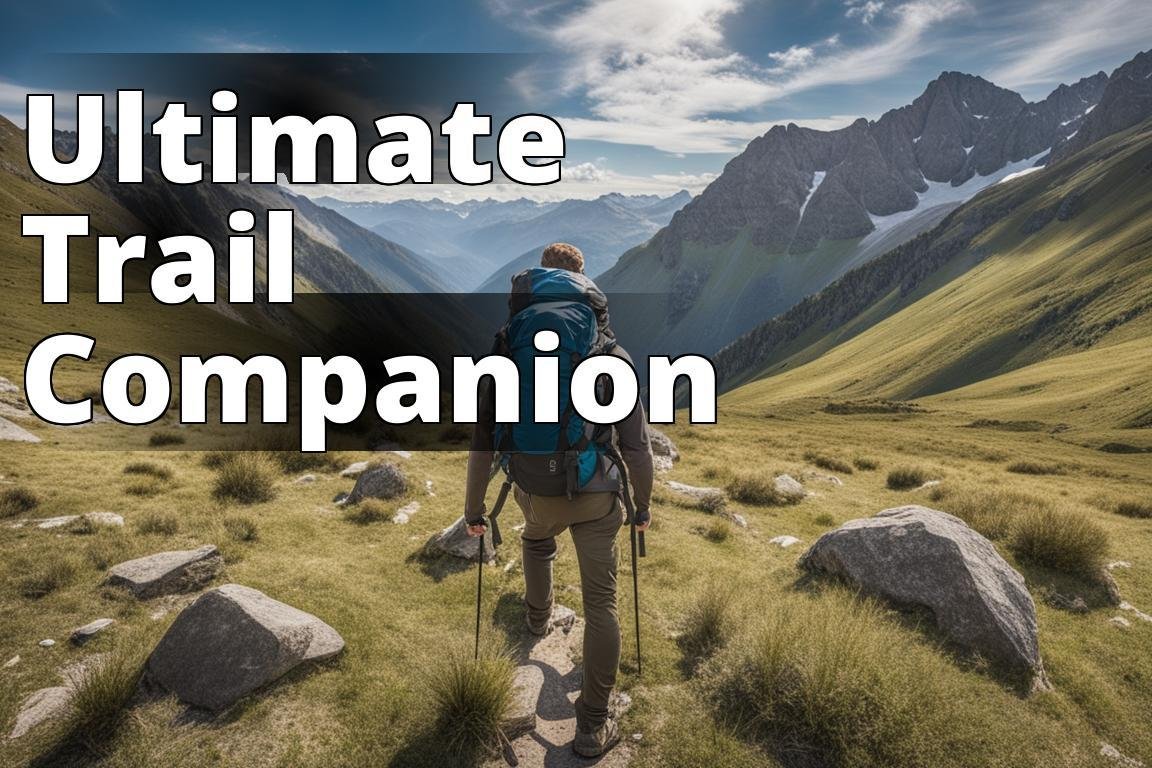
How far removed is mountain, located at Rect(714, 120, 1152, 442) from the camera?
76500 mm

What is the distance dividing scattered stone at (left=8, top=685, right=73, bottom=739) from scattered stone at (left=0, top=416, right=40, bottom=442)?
15.7 meters

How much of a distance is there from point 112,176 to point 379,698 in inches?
9129

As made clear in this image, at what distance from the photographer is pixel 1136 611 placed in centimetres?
1049

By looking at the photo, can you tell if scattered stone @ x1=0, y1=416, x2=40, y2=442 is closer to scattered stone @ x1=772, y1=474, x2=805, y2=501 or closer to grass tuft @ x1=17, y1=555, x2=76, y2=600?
grass tuft @ x1=17, y1=555, x2=76, y2=600

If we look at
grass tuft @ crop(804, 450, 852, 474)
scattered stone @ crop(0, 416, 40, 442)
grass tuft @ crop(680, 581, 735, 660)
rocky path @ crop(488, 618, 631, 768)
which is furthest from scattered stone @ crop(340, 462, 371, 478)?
grass tuft @ crop(804, 450, 852, 474)

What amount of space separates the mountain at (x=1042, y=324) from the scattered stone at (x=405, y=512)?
205ft

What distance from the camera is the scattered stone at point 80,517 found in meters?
10.8

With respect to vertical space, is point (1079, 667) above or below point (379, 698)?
below

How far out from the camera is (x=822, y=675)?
Result: 258 inches

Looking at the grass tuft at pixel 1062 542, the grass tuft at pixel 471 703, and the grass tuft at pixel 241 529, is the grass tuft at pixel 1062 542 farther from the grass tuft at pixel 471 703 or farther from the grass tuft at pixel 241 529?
the grass tuft at pixel 241 529

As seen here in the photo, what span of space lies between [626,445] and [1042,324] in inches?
5574

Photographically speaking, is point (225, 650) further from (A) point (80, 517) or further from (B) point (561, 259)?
(A) point (80, 517)

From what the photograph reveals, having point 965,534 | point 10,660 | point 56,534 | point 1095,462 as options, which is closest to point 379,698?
point 10,660

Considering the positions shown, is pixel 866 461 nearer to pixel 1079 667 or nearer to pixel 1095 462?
pixel 1079 667
